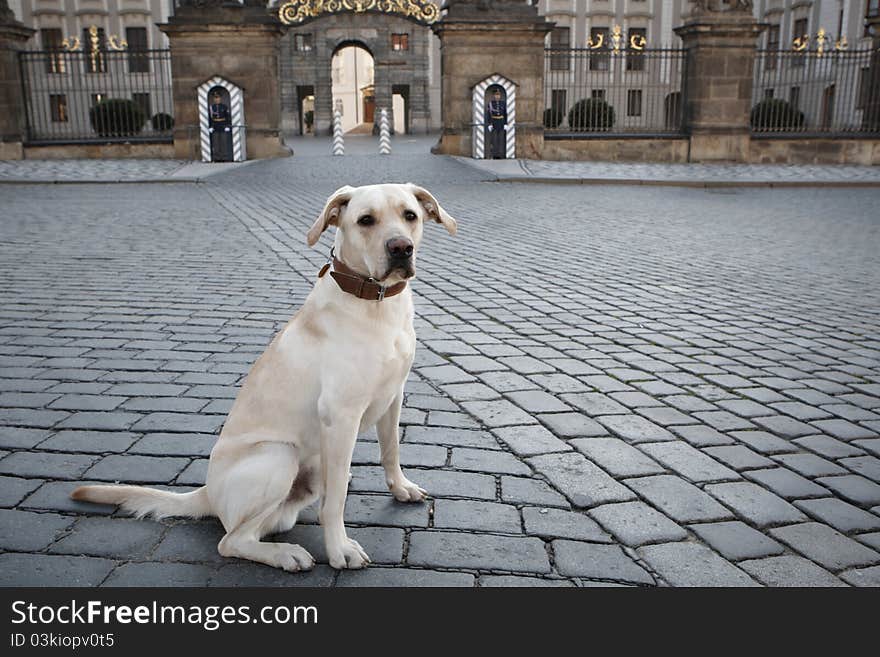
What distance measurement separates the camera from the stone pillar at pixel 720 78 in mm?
23078

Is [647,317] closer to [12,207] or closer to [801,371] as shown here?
[801,371]

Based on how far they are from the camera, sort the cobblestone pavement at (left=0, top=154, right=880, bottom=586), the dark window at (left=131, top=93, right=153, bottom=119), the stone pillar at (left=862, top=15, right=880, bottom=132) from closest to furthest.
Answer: the cobblestone pavement at (left=0, top=154, right=880, bottom=586), the stone pillar at (left=862, top=15, right=880, bottom=132), the dark window at (left=131, top=93, right=153, bottom=119)

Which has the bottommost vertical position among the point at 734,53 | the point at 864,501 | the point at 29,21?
the point at 864,501

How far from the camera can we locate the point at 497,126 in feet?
76.3

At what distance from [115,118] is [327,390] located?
28305 millimetres

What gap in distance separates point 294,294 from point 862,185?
15.4 m

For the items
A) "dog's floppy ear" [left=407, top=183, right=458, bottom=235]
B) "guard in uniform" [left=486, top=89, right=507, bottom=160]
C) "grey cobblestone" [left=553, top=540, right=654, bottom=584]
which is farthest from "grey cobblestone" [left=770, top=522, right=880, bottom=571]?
"guard in uniform" [left=486, top=89, right=507, bottom=160]

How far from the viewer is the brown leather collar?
2.92 m

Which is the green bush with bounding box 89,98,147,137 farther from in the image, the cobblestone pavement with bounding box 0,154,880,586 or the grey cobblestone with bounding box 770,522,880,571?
the grey cobblestone with bounding box 770,522,880,571

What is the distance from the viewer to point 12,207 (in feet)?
45.5

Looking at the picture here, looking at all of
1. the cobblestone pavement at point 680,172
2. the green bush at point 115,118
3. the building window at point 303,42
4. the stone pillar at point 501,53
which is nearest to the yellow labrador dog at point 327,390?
the cobblestone pavement at point 680,172

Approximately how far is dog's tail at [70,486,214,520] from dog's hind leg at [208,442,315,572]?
0.66 feet

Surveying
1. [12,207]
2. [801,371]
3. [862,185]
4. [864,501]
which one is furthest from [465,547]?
[862,185]
